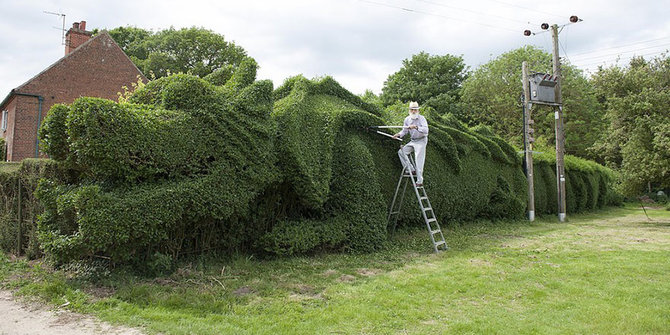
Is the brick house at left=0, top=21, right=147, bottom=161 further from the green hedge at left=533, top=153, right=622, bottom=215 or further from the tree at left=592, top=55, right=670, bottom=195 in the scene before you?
the tree at left=592, top=55, right=670, bottom=195

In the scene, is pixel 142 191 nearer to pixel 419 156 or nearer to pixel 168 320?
pixel 168 320

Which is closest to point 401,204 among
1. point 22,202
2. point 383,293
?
point 383,293

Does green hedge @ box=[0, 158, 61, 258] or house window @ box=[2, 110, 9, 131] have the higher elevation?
house window @ box=[2, 110, 9, 131]

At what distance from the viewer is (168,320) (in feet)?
15.3

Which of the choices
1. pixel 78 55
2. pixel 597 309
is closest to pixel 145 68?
pixel 78 55

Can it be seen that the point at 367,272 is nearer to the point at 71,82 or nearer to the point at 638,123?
the point at 638,123

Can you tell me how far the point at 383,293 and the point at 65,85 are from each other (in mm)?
23775

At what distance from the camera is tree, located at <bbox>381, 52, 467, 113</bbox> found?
3378 cm

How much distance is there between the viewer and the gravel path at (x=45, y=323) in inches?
173

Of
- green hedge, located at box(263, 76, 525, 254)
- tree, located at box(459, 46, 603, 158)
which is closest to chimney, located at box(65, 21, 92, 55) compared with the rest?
green hedge, located at box(263, 76, 525, 254)

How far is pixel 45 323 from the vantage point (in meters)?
4.64

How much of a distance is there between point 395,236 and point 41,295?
6972 mm

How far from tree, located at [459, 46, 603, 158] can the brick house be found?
2525cm

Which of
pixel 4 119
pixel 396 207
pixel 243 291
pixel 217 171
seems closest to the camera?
pixel 243 291
